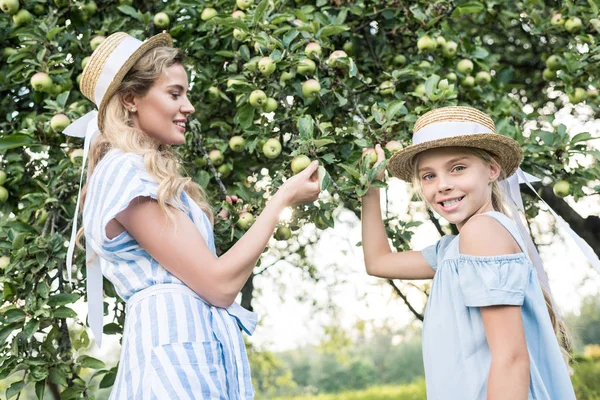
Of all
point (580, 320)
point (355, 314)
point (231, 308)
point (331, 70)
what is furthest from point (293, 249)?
point (580, 320)

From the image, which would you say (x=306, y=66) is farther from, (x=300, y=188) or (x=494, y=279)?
(x=494, y=279)

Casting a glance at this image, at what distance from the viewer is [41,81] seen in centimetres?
237

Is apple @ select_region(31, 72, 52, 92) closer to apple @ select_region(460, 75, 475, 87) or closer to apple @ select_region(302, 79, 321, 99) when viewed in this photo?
apple @ select_region(302, 79, 321, 99)

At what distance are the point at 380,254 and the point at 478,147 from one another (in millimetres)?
441

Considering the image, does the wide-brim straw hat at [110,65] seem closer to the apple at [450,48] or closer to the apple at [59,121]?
the apple at [59,121]

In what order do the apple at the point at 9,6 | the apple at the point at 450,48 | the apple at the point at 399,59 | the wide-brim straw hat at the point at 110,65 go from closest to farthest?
the wide-brim straw hat at the point at 110,65 < the apple at the point at 9,6 < the apple at the point at 450,48 < the apple at the point at 399,59

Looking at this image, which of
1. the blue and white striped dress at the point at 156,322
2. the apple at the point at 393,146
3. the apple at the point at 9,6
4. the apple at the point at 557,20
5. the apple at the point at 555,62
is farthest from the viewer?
the apple at the point at 555,62

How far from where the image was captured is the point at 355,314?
6367 millimetres

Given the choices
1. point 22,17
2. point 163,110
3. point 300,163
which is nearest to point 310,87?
point 300,163

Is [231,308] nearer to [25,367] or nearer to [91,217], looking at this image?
[91,217]

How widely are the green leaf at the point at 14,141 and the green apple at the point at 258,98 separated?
0.78 metres

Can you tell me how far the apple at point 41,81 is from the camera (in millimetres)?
2369

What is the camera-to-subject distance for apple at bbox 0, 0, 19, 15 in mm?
2482

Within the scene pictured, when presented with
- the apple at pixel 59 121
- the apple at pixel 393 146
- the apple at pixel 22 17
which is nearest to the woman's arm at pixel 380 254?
the apple at pixel 393 146
